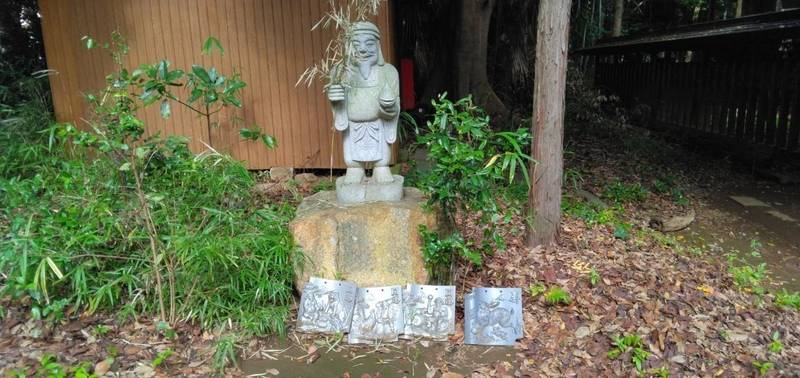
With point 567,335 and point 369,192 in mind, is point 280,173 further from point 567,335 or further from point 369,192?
point 567,335

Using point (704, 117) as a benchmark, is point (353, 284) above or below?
below

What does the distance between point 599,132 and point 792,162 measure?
8.99 feet

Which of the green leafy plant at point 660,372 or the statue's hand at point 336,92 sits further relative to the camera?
the statue's hand at point 336,92

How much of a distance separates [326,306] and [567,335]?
1.55 m

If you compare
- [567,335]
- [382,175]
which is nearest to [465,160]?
[382,175]

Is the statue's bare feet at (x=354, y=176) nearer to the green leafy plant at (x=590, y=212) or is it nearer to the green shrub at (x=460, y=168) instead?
the green shrub at (x=460, y=168)

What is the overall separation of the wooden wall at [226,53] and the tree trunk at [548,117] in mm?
2209

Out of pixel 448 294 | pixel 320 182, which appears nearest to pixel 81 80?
pixel 320 182

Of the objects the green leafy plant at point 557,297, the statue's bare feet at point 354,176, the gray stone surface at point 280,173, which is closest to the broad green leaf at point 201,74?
the gray stone surface at point 280,173

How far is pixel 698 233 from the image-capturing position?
17.4ft

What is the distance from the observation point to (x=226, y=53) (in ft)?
18.8

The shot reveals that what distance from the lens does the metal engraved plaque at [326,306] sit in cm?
333

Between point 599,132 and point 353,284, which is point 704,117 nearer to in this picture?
point 599,132

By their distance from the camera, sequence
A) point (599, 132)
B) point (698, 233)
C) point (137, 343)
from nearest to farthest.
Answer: point (137, 343), point (698, 233), point (599, 132)
